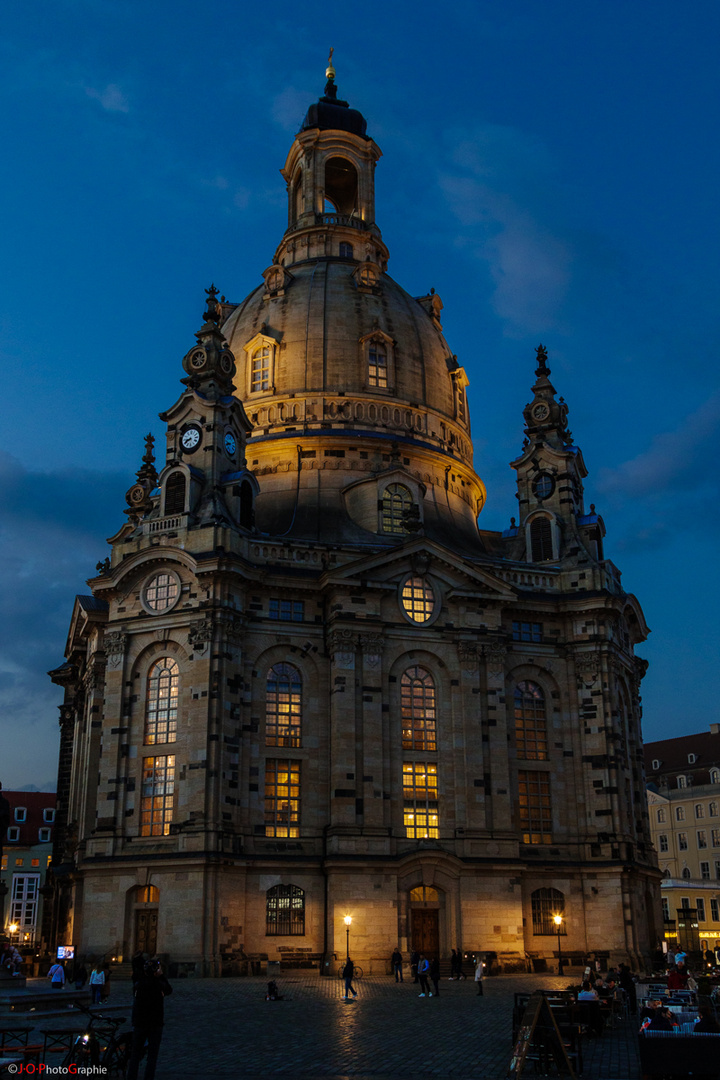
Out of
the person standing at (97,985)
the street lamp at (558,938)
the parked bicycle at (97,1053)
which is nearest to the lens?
the parked bicycle at (97,1053)

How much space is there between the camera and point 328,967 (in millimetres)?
53531

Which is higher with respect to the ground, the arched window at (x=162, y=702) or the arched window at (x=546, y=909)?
the arched window at (x=162, y=702)

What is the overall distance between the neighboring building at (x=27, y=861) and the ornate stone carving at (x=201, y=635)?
174ft

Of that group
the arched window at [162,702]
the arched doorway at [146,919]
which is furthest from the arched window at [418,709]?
the arched doorway at [146,919]

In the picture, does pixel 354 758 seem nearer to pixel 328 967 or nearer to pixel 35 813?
pixel 328 967

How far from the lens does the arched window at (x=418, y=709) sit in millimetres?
60219

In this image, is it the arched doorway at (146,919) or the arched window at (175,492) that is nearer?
the arched doorway at (146,919)

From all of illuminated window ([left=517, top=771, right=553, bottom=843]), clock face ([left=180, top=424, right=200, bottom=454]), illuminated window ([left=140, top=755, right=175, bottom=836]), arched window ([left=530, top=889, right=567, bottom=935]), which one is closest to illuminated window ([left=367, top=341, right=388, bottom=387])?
clock face ([left=180, top=424, right=200, bottom=454])

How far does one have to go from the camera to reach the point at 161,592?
5953 cm

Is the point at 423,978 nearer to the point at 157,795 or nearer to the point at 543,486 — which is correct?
the point at 157,795

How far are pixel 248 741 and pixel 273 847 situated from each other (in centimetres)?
547

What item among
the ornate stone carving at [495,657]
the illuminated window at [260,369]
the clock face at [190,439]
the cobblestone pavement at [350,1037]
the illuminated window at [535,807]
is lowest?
the cobblestone pavement at [350,1037]

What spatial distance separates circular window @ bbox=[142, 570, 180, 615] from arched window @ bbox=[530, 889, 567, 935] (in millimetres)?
25188

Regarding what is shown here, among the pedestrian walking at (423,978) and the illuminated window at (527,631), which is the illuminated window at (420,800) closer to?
the illuminated window at (527,631)
